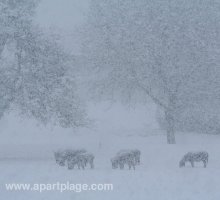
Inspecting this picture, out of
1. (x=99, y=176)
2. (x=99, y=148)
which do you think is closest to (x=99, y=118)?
(x=99, y=148)

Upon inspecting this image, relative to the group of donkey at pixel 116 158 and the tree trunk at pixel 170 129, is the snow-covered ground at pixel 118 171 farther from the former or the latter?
the tree trunk at pixel 170 129

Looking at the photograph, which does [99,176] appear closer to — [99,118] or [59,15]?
[99,118]

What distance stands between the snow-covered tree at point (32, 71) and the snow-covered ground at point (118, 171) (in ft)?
9.48

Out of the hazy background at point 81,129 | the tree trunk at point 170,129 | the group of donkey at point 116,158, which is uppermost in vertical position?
the hazy background at point 81,129

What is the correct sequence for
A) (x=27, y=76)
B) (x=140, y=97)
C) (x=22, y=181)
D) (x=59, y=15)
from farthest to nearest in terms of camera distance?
(x=59, y=15) → (x=140, y=97) → (x=27, y=76) → (x=22, y=181)

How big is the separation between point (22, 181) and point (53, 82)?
10458mm

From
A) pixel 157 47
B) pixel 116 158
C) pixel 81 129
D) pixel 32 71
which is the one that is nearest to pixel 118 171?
pixel 116 158

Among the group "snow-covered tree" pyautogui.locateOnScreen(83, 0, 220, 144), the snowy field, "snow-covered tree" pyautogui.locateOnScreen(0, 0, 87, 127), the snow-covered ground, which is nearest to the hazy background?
the snow-covered ground

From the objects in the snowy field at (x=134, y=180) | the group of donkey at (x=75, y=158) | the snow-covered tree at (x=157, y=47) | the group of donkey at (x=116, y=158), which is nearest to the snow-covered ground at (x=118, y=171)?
the snowy field at (x=134, y=180)

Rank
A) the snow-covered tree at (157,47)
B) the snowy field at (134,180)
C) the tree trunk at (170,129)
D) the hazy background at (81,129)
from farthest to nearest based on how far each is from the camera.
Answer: the hazy background at (81,129) < the tree trunk at (170,129) < the snow-covered tree at (157,47) < the snowy field at (134,180)

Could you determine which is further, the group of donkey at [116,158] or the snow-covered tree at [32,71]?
the snow-covered tree at [32,71]

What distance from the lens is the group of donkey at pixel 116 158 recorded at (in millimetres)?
22047

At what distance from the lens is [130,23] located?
3181 cm

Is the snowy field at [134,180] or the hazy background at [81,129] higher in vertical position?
the hazy background at [81,129]
